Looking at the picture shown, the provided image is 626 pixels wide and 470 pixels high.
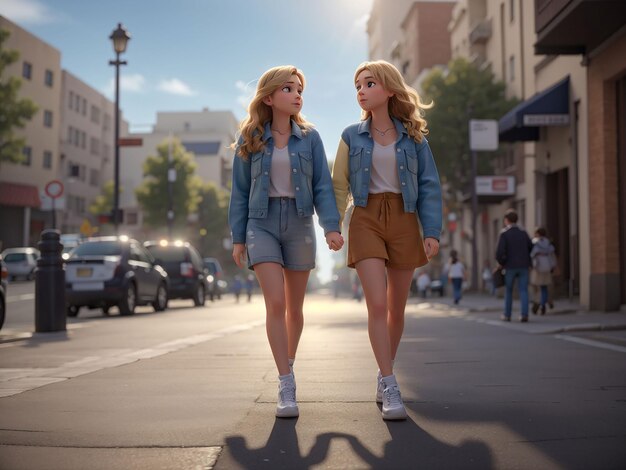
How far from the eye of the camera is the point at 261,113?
17.4ft

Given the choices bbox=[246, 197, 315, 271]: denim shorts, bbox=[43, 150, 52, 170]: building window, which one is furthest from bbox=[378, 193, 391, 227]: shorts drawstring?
bbox=[43, 150, 52, 170]: building window

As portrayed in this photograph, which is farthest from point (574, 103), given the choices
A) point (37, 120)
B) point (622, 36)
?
point (37, 120)

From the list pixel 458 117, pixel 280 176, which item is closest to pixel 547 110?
pixel 280 176

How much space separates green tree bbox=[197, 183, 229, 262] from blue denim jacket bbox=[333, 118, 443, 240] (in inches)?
3180

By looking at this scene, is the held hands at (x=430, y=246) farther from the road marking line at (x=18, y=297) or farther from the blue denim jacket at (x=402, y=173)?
the road marking line at (x=18, y=297)

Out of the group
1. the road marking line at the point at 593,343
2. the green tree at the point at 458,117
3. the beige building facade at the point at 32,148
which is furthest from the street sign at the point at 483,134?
the beige building facade at the point at 32,148

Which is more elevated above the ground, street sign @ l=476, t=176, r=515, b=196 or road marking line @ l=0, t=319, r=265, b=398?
street sign @ l=476, t=176, r=515, b=196

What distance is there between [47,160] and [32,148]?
97.8 inches

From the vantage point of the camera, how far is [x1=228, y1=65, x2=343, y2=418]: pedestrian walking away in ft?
16.5

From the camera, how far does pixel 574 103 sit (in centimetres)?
2012

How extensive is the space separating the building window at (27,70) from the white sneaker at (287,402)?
59.6m

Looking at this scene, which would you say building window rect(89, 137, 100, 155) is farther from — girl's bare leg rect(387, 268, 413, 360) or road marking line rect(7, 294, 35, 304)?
girl's bare leg rect(387, 268, 413, 360)

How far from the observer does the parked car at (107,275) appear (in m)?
18.4

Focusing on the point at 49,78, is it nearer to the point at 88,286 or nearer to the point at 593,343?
the point at 88,286
